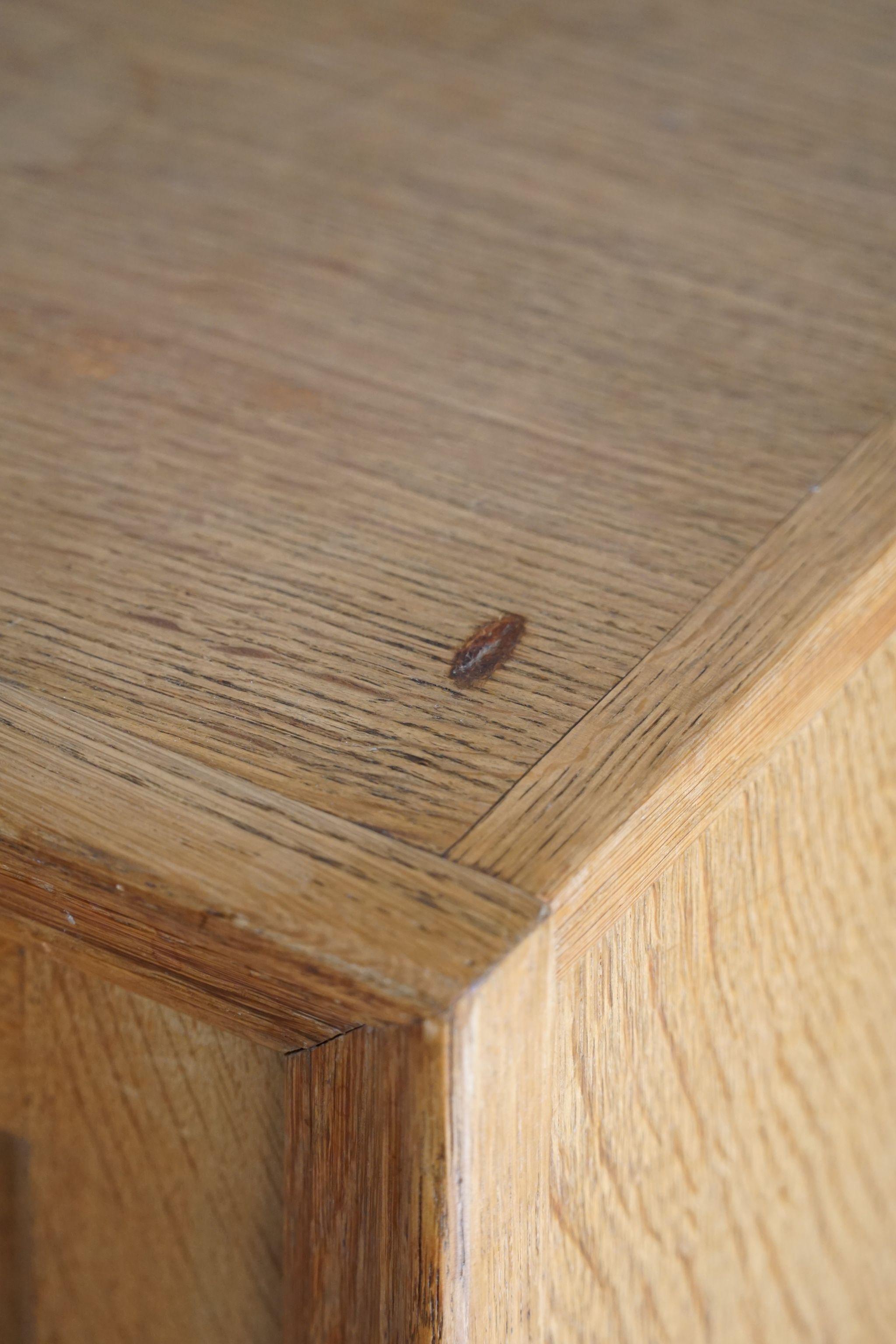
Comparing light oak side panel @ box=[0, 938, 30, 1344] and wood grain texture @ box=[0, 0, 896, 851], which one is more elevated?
wood grain texture @ box=[0, 0, 896, 851]

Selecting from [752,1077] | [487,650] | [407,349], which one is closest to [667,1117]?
[752,1077]

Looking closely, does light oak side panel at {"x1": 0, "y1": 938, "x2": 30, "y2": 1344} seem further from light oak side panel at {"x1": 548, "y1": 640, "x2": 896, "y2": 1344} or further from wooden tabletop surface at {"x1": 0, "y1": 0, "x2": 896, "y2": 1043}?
light oak side panel at {"x1": 548, "y1": 640, "x2": 896, "y2": 1344}

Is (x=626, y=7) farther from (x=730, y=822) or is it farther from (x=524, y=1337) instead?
(x=524, y=1337)

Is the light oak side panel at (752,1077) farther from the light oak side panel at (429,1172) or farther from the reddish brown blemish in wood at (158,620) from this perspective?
the reddish brown blemish in wood at (158,620)

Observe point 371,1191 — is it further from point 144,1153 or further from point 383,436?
point 383,436

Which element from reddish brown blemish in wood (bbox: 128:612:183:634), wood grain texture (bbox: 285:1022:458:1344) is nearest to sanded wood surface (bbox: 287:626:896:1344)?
wood grain texture (bbox: 285:1022:458:1344)

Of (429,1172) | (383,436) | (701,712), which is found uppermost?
(383,436)
